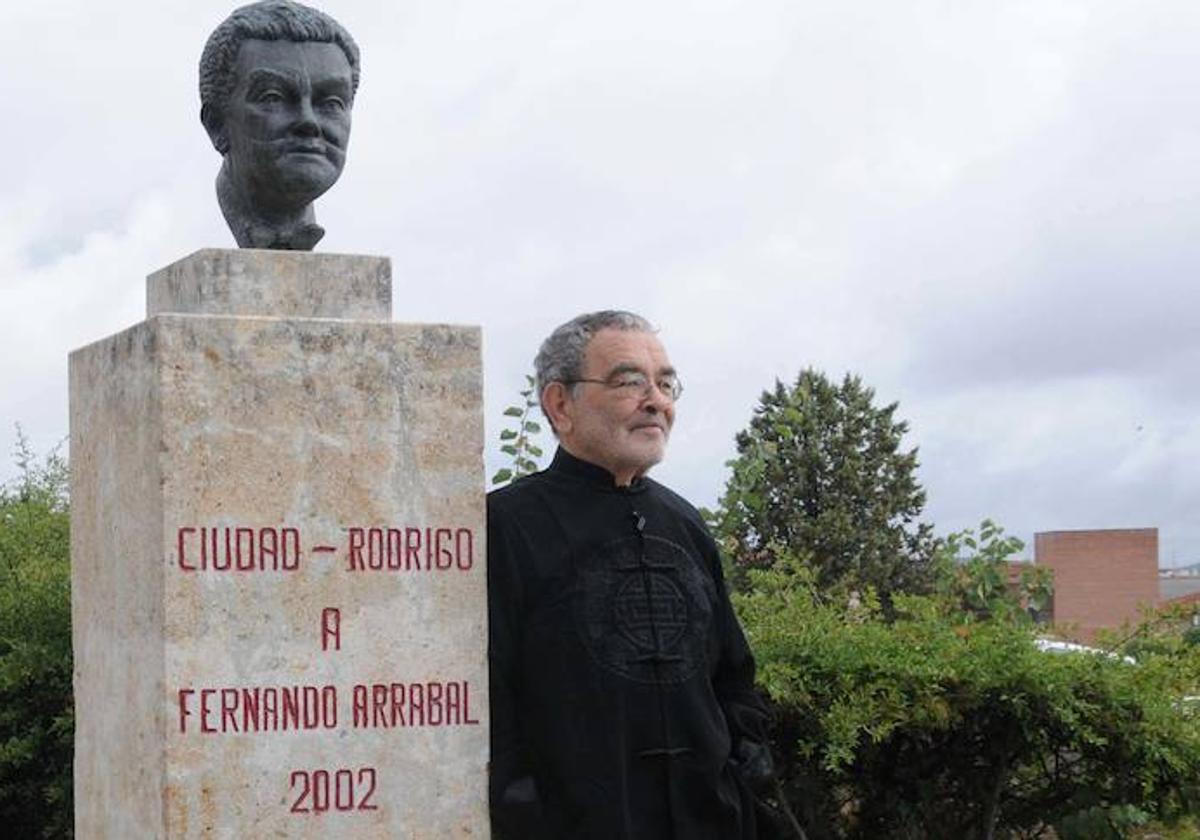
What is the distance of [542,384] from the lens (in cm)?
492

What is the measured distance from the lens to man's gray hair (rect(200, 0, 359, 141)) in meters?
4.88

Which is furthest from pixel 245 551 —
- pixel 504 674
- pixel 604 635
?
pixel 604 635

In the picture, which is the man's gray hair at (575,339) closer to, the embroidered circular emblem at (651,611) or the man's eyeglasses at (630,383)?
the man's eyeglasses at (630,383)

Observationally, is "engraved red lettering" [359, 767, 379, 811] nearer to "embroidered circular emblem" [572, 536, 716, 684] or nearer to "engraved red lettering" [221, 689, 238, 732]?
"engraved red lettering" [221, 689, 238, 732]

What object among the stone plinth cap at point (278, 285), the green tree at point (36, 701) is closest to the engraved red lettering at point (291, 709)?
the stone plinth cap at point (278, 285)

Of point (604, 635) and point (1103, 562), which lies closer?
point (604, 635)

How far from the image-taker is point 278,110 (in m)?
4.89

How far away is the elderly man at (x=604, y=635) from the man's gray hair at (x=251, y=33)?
97cm

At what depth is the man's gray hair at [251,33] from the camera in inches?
192

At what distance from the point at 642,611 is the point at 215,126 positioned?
1656mm

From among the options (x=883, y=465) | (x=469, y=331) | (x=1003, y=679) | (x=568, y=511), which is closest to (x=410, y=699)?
(x=568, y=511)

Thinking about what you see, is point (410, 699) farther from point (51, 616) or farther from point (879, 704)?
point (51, 616)

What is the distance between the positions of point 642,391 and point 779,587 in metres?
2.15

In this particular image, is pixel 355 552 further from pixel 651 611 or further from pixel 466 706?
pixel 651 611
